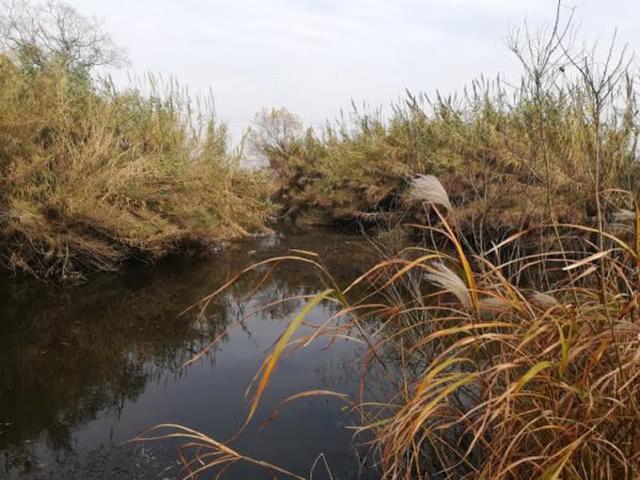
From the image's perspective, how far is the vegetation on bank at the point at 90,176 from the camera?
6680mm

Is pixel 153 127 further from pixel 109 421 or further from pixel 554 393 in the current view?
pixel 554 393

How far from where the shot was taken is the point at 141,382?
423 centimetres

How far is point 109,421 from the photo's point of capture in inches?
139

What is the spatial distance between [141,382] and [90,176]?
3.94 m

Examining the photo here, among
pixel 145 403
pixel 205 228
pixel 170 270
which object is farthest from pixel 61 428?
pixel 205 228

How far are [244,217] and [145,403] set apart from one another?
783cm

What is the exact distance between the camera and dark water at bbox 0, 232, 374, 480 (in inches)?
122

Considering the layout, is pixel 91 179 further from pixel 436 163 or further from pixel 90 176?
pixel 436 163

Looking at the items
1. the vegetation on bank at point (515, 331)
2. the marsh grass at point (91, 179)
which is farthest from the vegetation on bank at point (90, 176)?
the vegetation on bank at point (515, 331)

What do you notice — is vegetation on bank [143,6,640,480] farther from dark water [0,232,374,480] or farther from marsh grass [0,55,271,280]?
marsh grass [0,55,271,280]

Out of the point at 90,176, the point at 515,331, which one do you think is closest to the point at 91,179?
the point at 90,176

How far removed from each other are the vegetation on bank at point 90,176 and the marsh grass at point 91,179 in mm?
19

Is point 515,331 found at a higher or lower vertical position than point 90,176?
lower

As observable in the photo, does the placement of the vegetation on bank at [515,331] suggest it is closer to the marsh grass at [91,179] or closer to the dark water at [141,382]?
the dark water at [141,382]
